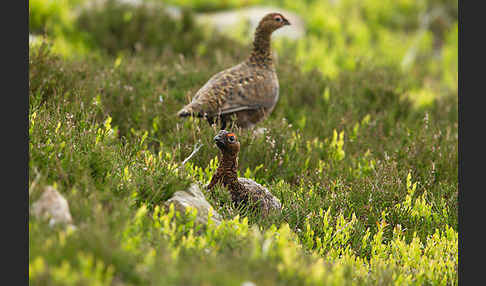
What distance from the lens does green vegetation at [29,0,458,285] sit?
9.35ft

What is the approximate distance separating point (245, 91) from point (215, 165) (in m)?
1.16

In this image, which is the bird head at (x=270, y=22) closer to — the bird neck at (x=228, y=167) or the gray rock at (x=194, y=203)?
the bird neck at (x=228, y=167)

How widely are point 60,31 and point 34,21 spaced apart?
462mm

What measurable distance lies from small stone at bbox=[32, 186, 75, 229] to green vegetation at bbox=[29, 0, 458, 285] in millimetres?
46

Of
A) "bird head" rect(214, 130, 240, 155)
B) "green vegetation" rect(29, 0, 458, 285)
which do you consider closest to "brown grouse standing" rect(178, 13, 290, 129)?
"green vegetation" rect(29, 0, 458, 285)

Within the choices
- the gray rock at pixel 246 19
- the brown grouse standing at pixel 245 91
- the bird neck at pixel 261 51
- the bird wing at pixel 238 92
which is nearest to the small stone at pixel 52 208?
the brown grouse standing at pixel 245 91

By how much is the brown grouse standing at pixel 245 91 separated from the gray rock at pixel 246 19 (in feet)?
18.1

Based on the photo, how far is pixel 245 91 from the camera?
574 centimetres

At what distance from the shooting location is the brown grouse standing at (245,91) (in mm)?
5430

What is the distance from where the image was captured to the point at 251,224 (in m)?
3.99

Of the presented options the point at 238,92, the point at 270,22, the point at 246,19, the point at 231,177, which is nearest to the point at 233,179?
the point at 231,177

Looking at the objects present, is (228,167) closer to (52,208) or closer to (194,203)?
(194,203)

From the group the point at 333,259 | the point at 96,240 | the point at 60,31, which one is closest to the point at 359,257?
the point at 333,259

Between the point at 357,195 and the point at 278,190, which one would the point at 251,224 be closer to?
the point at 278,190
